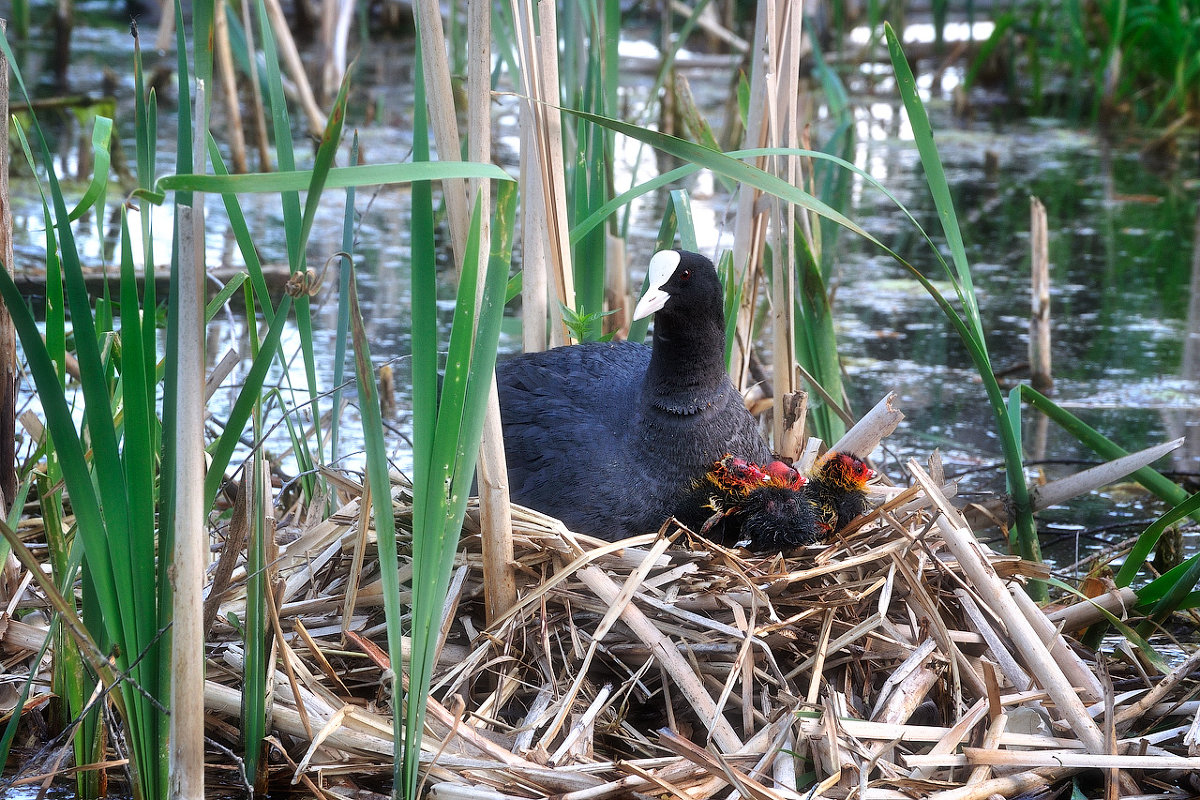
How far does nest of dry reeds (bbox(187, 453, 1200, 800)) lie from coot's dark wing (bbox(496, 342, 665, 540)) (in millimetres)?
312

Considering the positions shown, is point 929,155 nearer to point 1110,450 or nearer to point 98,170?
point 1110,450

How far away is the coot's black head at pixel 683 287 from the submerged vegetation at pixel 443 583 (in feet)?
0.57

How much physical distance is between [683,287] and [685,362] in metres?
0.16

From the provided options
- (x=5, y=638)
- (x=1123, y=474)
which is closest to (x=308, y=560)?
(x=5, y=638)

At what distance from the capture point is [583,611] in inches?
82.7

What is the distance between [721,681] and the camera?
2025 mm

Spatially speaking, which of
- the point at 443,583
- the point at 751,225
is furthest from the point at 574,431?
the point at 443,583

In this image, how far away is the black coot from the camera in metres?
2.48

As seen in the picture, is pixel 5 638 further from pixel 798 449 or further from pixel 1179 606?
pixel 1179 606

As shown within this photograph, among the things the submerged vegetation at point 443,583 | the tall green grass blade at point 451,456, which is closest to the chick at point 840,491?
the submerged vegetation at point 443,583

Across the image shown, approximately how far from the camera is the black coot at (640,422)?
8.14 ft

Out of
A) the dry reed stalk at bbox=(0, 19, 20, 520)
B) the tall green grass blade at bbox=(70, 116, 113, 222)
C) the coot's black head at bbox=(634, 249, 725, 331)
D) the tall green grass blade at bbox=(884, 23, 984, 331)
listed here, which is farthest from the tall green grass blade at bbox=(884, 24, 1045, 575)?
the dry reed stalk at bbox=(0, 19, 20, 520)

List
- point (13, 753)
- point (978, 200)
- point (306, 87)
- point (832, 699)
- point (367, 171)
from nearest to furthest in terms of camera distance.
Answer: point (367, 171), point (832, 699), point (13, 753), point (306, 87), point (978, 200)

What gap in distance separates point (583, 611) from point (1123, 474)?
1.06 meters
